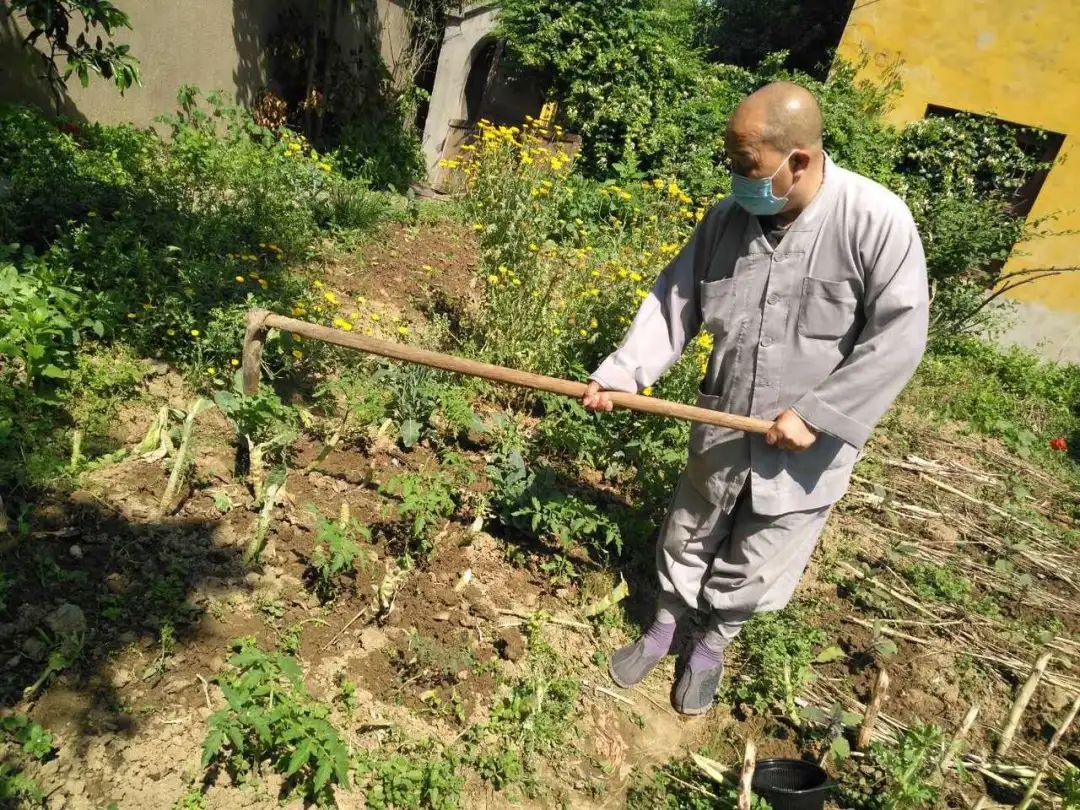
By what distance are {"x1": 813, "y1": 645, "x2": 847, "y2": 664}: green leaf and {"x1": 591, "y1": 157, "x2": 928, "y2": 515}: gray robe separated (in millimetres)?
1164

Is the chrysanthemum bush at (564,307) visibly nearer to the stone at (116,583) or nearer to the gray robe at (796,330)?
the gray robe at (796,330)

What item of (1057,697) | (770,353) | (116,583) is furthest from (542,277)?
(1057,697)

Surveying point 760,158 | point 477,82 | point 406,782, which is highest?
point 477,82

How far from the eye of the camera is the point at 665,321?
2.92 meters

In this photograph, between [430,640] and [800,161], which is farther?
[430,640]

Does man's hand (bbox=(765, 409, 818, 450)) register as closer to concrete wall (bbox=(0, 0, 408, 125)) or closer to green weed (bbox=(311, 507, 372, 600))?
green weed (bbox=(311, 507, 372, 600))

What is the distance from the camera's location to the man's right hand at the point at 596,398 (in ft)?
9.11

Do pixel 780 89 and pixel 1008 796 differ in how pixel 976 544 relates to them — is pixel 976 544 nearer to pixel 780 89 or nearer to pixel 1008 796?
pixel 1008 796

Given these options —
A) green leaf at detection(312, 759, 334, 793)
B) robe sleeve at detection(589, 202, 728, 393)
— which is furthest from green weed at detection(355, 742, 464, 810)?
robe sleeve at detection(589, 202, 728, 393)

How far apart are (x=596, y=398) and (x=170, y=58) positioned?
21.3ft

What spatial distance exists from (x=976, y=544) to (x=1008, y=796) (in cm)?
208

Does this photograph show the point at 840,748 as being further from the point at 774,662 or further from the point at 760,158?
the point at 760,158

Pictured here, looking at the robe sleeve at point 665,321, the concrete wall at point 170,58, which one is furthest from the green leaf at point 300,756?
the concrete wall at point 170,58

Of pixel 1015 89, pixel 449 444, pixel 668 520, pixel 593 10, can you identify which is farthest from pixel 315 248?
pixel 1015 89
